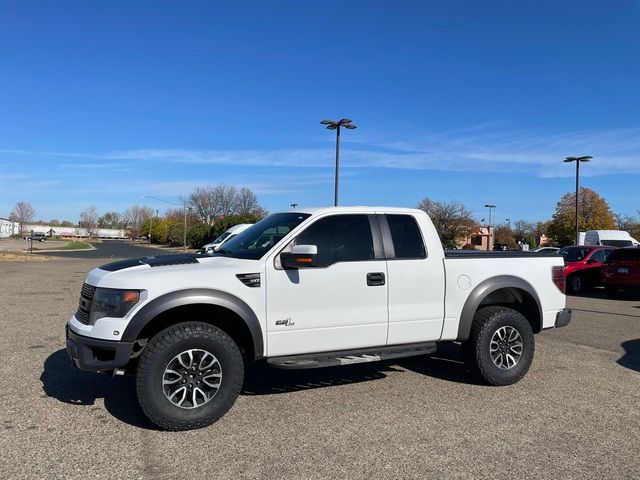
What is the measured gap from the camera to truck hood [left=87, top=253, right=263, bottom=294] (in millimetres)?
4418

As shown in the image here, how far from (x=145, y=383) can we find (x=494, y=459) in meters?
2.79

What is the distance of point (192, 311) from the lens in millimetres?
4797

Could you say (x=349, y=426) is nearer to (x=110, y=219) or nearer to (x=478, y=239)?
(x=478, y=239)

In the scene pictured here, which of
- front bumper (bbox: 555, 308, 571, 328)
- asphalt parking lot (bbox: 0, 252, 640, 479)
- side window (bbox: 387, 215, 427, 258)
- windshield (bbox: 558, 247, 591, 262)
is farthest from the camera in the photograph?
windshield (bbox: 558, 247, 591, 262)

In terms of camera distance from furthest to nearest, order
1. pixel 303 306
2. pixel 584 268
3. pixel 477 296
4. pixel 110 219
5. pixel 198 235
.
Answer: pixel 110 219
pixel 198 235
pixel 584 268
pixel 477 296
pixel 303 306

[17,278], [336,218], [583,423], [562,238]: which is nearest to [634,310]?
[583,423]

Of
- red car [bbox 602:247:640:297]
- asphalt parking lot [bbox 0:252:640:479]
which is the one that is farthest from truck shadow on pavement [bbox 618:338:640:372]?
red car [bbox 602:247:640:297]

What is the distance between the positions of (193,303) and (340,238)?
160 centimetres

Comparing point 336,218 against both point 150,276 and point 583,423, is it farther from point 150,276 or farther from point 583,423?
point 583,423

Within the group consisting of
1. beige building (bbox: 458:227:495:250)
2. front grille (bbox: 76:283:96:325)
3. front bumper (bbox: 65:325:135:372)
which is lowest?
front bumper (bbox: 65:325:135:372)

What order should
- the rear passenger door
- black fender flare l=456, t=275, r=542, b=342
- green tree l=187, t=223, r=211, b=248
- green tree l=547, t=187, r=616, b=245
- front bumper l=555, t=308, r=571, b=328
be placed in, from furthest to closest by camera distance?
1. green tree l=187, t=223, r=211, b=248
2. green tree l=547, t=187, r=616, b=245
3. front bumper l=555, t=308, r=571, b=328
4. black fender flare l=456, t=275, r=542, b=342
5. the rear passenger door

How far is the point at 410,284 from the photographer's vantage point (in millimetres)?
5355

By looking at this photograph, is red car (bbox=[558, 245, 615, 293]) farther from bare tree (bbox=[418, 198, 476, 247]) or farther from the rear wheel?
bare tree (bbox=[418, 198, 476, 247])

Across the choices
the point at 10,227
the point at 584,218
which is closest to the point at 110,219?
the point at 10,227
